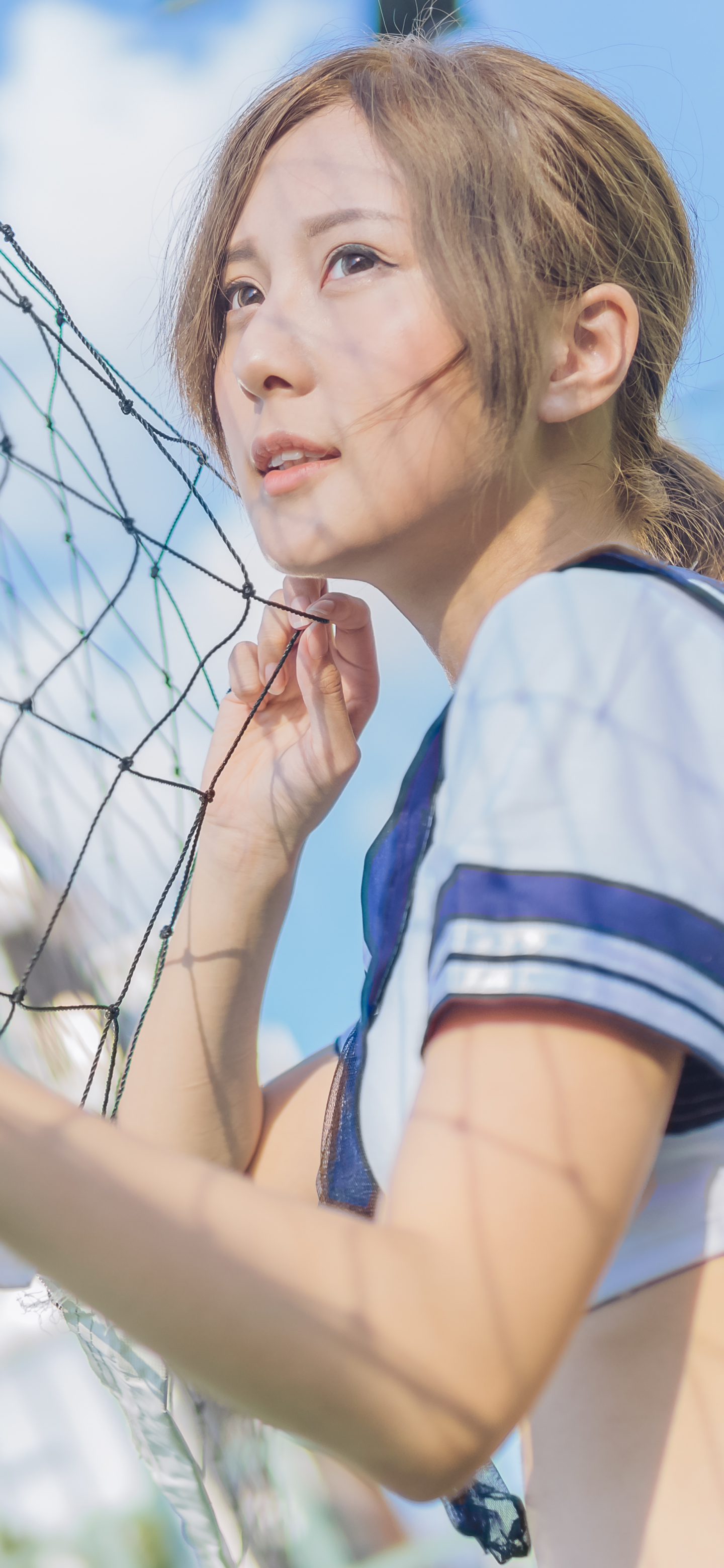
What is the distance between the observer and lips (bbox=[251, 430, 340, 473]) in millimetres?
731

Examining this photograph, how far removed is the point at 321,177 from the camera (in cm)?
78

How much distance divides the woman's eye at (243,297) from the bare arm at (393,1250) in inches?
25.3

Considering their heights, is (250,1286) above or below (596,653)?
below

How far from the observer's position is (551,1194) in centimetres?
40

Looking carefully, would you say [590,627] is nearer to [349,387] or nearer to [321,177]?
[349,387]

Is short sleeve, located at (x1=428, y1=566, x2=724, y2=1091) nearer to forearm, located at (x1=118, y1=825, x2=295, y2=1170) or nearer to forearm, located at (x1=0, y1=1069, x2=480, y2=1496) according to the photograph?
forearm, located at (x1=0, y1=1069, x2=480, y2=1496)

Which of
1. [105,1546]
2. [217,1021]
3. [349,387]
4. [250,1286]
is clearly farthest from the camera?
[105,1546]

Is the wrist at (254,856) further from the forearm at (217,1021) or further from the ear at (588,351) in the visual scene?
the ear at (588,351)

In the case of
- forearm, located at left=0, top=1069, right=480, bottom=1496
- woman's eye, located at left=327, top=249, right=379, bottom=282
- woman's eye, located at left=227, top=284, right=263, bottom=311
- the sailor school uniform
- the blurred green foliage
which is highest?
woman's eye, located at left=227, top=284, right=263, bottom=311

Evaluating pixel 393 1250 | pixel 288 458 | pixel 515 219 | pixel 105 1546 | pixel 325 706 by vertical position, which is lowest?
pixel 105 1546

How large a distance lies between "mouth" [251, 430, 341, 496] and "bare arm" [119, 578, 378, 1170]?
0.54 feet

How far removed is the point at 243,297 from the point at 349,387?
0.23 m

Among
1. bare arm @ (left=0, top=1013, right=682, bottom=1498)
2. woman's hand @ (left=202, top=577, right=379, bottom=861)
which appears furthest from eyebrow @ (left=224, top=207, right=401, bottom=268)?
bare arm @ (left=0, top=1013, right=682, bottom=1498)

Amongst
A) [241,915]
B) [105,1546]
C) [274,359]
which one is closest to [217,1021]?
[241,915]
